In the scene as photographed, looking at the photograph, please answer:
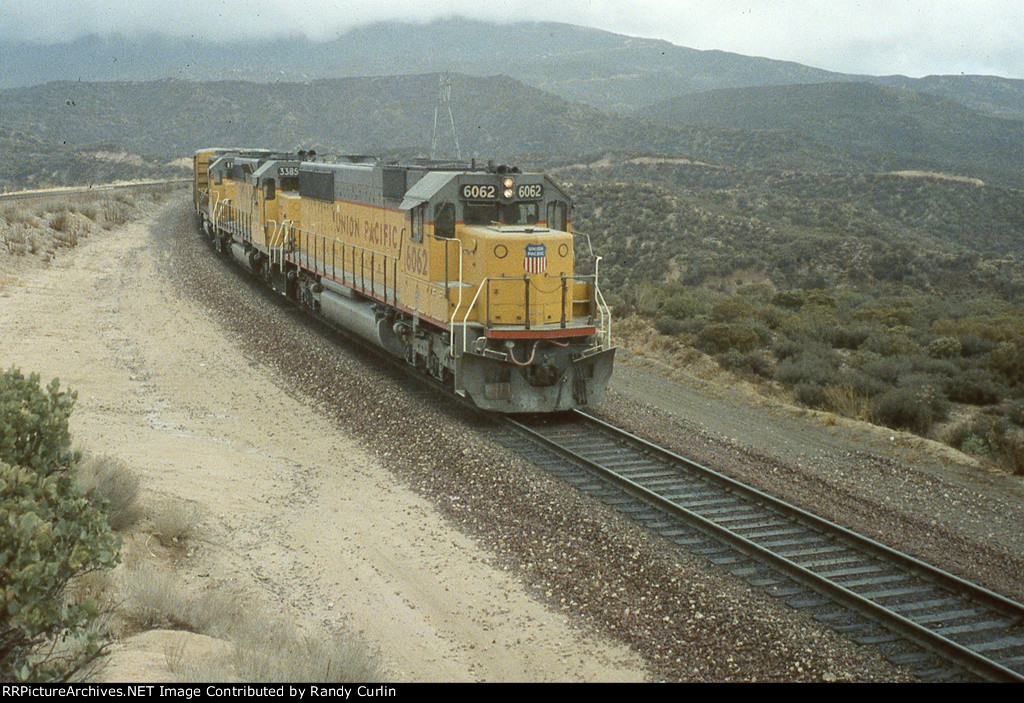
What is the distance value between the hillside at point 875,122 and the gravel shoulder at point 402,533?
72.9 metres

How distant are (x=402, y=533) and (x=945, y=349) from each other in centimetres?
1438

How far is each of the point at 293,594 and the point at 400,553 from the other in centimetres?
124

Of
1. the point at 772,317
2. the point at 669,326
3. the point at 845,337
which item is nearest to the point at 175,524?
the point at 669,326

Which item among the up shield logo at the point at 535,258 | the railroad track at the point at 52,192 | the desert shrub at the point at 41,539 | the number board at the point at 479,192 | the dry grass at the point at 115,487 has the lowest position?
the dry grass at the point at 115,487

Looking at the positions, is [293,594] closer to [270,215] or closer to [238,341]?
[238,341]

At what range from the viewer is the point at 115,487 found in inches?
340

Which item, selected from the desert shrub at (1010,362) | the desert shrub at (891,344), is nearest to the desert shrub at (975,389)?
the desert shrub at (1010,362)

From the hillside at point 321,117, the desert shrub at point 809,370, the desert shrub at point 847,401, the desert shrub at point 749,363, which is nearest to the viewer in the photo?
the desert shrub at point 847,401

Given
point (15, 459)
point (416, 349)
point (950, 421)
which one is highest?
point (15, 459)

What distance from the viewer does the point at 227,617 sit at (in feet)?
22.7

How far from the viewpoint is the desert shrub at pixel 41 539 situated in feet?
14.7

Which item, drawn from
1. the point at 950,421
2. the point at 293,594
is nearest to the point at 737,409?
the point at 950,421

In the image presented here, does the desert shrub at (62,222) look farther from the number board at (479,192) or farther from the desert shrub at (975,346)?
the desert shrub at (975,346)

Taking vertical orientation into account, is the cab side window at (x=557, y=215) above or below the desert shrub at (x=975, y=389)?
above
